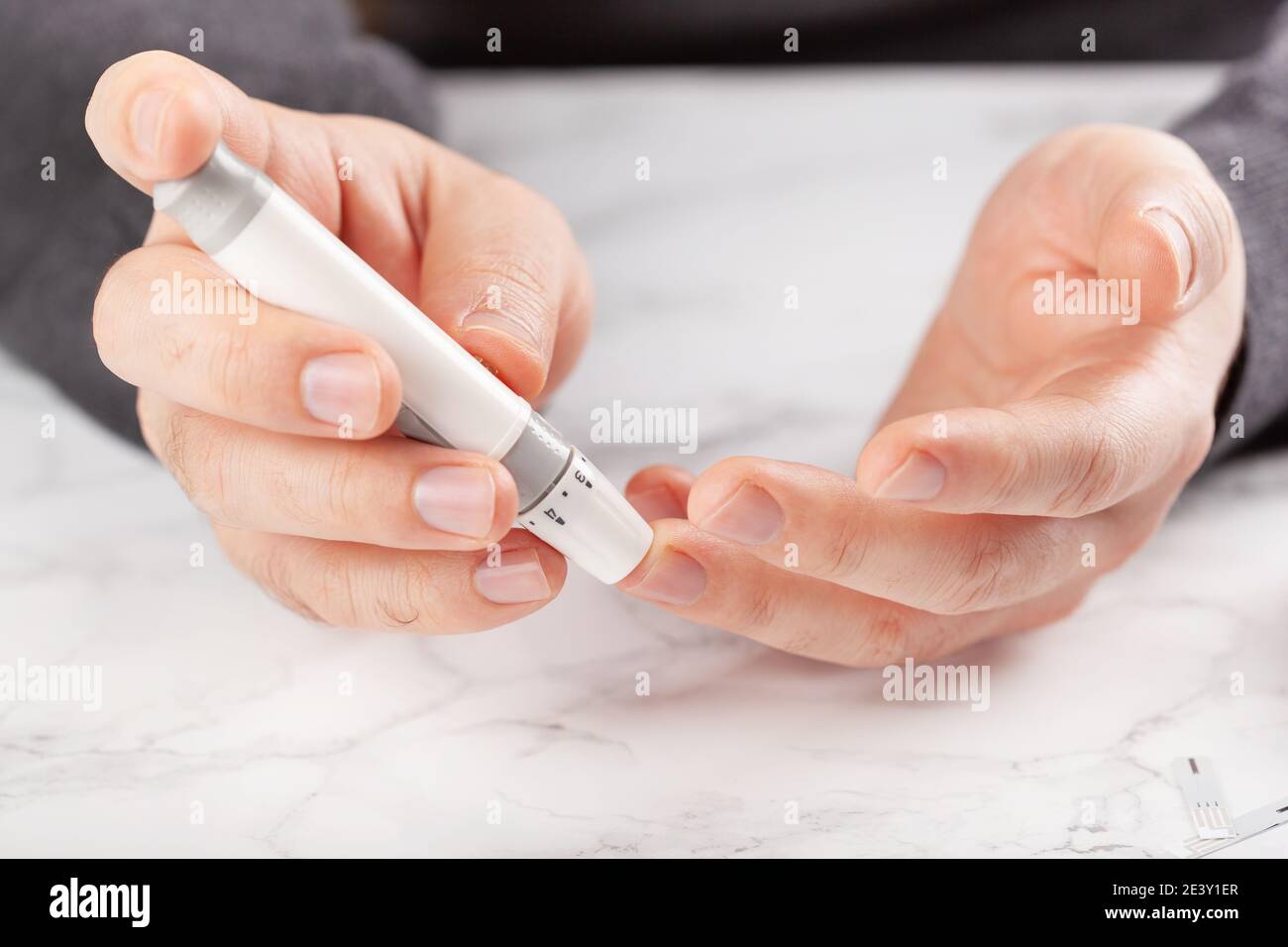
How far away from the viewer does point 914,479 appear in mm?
446

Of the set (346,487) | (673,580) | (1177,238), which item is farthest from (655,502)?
(1177,238)

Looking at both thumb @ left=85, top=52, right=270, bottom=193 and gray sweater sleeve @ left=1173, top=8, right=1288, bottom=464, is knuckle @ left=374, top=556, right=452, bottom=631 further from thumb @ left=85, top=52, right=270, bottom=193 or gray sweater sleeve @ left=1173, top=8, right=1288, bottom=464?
gray sweater sleeve @ left=1173, top=8, right=1288, bottom=464

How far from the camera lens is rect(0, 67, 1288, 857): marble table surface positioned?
19.9 inches

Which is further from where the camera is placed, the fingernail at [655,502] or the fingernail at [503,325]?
the fingernail at [655,502]

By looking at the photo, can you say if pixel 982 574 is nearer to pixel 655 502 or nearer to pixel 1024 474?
pixel 1024 474

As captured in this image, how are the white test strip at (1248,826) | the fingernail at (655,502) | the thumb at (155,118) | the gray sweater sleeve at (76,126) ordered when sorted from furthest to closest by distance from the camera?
the gray sweater sleeve at (76,126), the fingernail at (655,502), the white test strip at (1248,826), the thumb at (155,118)

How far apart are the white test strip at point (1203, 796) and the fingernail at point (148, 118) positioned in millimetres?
510

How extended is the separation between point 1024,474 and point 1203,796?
0.60 feet

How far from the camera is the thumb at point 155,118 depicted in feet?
1.28

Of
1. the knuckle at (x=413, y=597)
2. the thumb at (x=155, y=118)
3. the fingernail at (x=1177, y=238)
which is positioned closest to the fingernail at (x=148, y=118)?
the thumb at (x=155, y=118)

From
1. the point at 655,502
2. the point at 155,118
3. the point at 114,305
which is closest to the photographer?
the point at 155,118

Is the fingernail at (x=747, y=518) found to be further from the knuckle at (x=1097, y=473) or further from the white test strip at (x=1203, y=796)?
the white test strip at (x=1203, y=796)

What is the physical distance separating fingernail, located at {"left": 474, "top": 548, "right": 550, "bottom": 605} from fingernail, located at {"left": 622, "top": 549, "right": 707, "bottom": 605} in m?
0.04

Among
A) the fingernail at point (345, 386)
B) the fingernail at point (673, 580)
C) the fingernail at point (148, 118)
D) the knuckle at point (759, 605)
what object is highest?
the fingernail at point (148, 118)
